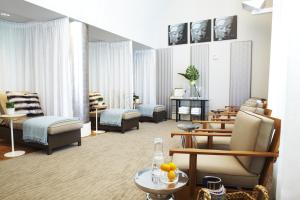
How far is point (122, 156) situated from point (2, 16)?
4.13 meters

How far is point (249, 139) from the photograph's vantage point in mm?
1876

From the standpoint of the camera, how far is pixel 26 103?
4.55m

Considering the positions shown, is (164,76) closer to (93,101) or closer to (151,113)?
(151,113)

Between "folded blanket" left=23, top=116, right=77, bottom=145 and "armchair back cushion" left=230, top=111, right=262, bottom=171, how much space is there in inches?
108

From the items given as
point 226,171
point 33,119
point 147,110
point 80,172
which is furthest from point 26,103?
point 226,171

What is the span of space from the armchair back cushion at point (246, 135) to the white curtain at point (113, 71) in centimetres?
453

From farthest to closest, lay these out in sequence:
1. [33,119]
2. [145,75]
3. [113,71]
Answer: [145,75], [113,71], [33,119]

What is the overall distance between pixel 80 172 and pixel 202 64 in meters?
5.52

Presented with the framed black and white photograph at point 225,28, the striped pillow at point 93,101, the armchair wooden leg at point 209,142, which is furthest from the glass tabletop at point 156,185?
the framed black and white photograph at point 225,28

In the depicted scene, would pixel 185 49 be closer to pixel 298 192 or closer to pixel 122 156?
pixel 122 156

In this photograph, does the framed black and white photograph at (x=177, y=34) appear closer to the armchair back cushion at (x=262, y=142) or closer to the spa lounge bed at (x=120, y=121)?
the spa lounge bed at (x=120, y=121)

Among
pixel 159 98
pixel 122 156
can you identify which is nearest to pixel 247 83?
pixel 159 98

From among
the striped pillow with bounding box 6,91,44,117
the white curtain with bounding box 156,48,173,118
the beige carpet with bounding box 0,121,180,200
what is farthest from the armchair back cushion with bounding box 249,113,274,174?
the white curtain with bounding box 156,48,173,118

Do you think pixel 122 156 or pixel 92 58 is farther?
pixel 92 58
